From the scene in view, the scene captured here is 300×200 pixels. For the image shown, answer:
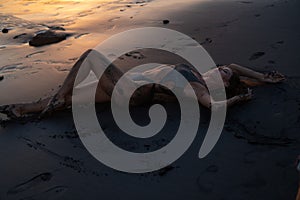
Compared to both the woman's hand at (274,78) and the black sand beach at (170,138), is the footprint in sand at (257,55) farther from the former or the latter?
the woman's hand at (274,78)

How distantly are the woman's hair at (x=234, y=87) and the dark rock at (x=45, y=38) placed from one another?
4.25 m

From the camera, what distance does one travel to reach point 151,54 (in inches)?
240

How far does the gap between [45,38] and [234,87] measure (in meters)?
4.37

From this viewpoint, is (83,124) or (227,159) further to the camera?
(83,124)

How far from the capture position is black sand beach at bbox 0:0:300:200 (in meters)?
2.81

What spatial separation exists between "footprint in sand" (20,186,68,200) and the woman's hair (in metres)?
2.22

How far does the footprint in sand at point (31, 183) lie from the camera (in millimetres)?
2860

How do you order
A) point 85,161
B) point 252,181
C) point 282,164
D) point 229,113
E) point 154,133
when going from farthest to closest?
point 229,113, point 154,133, point 85,161, point 282,164, point 252,181

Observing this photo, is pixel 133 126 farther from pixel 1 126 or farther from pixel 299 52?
pixel 299 52

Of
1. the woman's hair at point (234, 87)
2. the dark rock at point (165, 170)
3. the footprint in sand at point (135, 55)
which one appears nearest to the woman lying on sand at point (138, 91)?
the woman's hair at point (234, 87)

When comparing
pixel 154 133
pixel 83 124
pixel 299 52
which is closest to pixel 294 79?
pixel 299 52

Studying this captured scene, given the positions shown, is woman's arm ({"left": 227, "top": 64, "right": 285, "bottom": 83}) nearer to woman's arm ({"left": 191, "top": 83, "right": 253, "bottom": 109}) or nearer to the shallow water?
woman's arm ({"left": 191, "top": 83, "right": 253, "bottom": 109})

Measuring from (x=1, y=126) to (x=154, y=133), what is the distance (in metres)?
1.68

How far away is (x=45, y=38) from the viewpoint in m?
7.14
